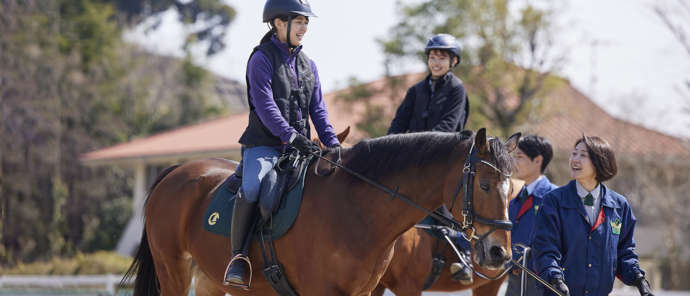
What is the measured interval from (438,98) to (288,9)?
1.94 m

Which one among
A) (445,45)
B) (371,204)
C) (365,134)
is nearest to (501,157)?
(371,204)

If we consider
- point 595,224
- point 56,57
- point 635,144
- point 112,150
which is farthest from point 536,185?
point 56,57

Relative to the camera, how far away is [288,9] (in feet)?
18.3

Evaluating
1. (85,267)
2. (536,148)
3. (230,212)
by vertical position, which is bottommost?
(85,267)

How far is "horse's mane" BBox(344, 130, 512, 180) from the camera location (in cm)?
482

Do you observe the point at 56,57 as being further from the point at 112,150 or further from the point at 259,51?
the point at 259,51

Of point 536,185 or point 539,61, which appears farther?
point 539,61

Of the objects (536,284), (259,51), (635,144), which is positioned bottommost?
(635,144)

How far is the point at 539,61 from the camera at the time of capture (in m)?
22.8

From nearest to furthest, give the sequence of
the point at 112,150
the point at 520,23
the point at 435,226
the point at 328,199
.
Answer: the point at 328,199 < the point at 435,226 < the point at 520,23 < the point at 112,150

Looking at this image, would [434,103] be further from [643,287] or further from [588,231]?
[643,287]

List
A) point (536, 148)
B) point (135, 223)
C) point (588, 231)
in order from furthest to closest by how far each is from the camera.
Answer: point (135, 223) → point (536, 148) → point (588, 231)

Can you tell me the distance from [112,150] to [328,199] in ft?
104

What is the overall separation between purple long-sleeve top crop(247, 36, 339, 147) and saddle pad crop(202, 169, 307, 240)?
379mm
